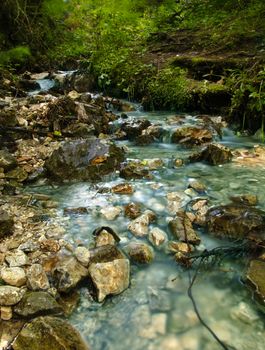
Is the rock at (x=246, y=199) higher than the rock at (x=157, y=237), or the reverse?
the rock at (x=246, y=199)

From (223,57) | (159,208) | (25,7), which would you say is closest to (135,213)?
(159,208)

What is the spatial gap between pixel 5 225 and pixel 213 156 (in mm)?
2666

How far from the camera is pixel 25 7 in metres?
7.88

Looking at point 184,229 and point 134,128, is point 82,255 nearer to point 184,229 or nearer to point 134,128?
point 184,229

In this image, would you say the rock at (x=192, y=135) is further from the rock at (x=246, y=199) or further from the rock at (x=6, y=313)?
the rock at (x=6, y=313)

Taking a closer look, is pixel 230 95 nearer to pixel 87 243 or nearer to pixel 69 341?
pixel 87 243

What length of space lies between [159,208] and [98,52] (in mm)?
6387

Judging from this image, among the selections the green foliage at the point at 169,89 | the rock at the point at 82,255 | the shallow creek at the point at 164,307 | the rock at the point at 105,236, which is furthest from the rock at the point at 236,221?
the green foliage at the point at 169,89

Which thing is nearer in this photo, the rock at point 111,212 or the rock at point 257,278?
the rock at point 257,278

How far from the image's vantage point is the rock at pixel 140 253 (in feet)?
9.23

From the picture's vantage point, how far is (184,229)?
3006 millimetres

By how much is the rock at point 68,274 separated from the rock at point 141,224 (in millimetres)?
645

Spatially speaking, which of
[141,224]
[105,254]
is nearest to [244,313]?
[105,254]

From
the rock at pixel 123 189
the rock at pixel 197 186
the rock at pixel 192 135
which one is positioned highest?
the rock at pixel 192 135
